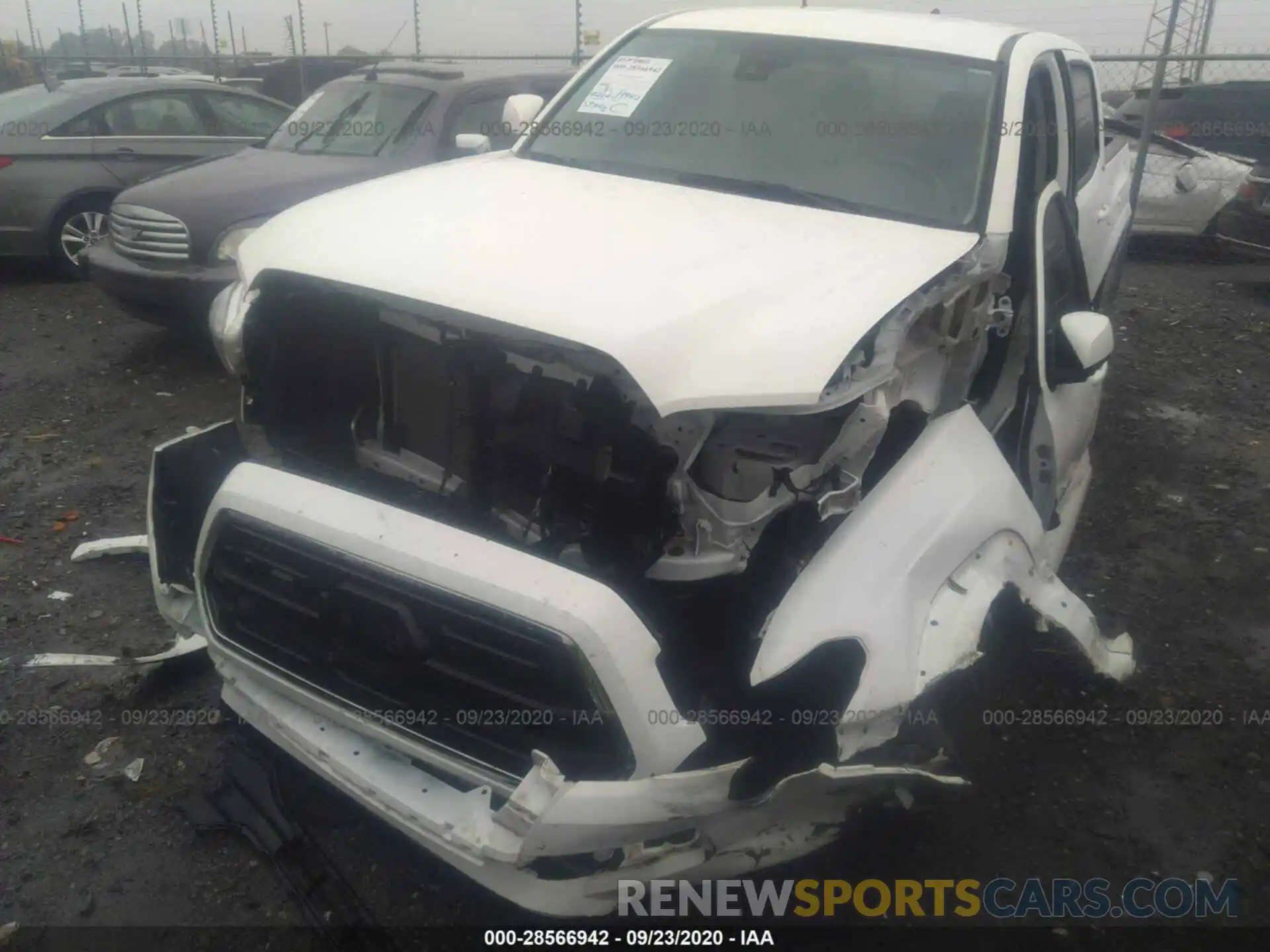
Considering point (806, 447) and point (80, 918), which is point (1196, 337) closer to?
point (806, 447)

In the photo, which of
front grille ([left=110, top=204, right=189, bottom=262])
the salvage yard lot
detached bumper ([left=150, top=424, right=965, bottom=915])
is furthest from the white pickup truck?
front grille ([left=110, top=204, right=189, bottom=262])

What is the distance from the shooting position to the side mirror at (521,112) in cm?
400

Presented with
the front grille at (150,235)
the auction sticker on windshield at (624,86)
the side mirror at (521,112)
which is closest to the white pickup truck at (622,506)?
the auction sticker on windshield at (624,86)

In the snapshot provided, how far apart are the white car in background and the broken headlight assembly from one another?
8239mm

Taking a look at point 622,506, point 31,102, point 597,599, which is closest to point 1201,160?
point 622,506

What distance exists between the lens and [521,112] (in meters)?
4.01

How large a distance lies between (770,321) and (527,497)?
68cm

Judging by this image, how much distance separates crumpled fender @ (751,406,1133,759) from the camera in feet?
6.49

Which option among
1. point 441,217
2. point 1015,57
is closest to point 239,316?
point 441,217

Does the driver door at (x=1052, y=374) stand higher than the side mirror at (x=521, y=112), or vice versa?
the side mirror at (x=521, y=112)

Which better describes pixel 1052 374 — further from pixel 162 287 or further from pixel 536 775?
pixel 162 287

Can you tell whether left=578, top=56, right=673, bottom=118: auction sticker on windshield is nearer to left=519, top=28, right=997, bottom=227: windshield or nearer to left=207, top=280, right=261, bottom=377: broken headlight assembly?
left=519, top=28, right=997, bottom=227: windshield

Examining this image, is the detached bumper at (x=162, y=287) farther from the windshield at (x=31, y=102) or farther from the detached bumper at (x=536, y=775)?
the detached bumper at (x=536, y=775)

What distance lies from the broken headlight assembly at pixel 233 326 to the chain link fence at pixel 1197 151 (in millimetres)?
7492
